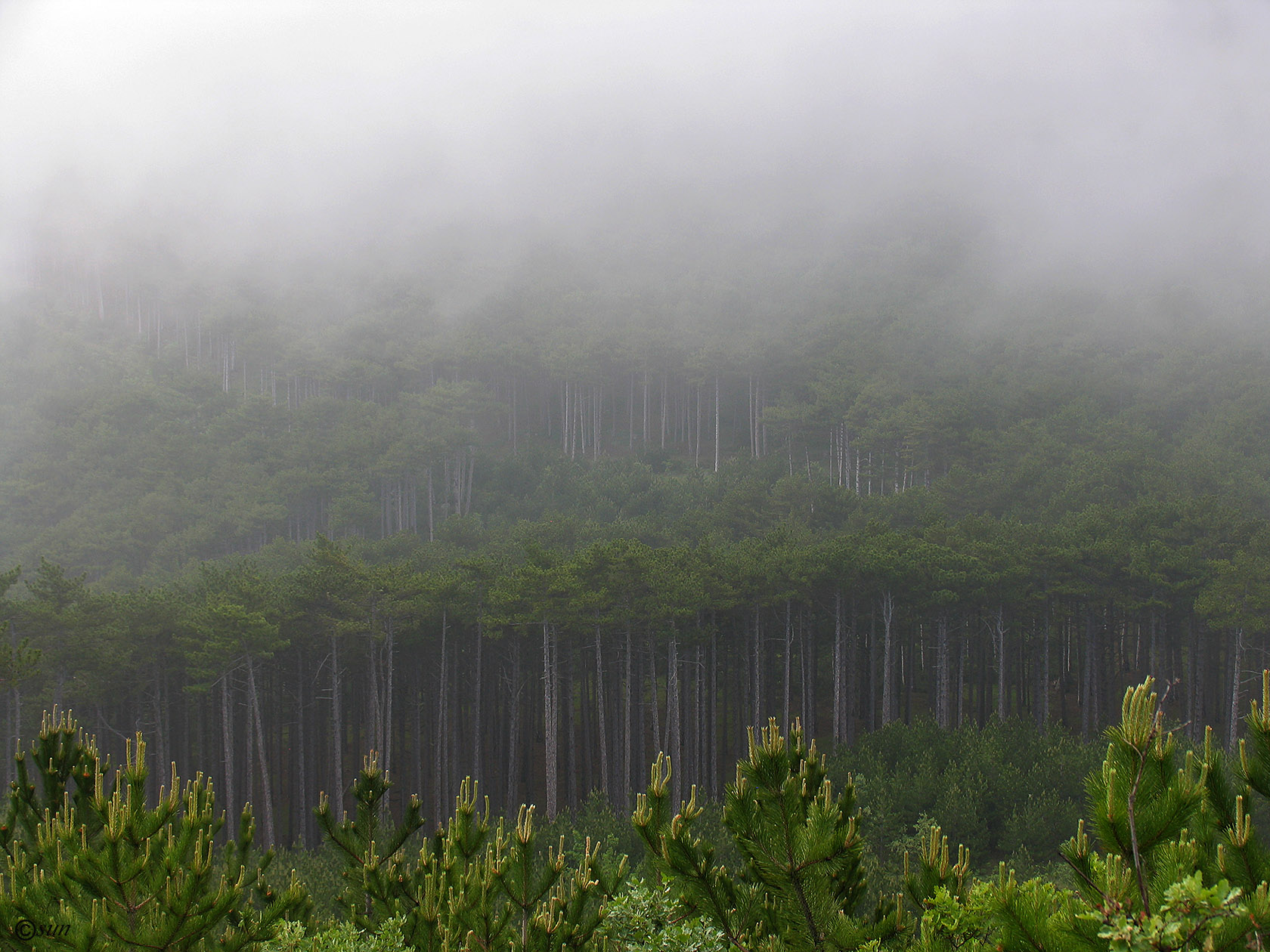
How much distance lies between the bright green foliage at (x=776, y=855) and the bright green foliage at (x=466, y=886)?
1062mm

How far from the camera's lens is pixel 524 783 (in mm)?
33938

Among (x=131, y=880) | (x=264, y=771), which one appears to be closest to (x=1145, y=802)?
(x=131, y=880)

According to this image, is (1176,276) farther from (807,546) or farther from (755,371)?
(807,546)

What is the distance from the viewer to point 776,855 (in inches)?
209

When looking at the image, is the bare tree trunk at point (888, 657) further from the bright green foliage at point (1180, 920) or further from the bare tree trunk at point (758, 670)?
the bright green foliage at point (1180, 920)

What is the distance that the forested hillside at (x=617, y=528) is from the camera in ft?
95.6

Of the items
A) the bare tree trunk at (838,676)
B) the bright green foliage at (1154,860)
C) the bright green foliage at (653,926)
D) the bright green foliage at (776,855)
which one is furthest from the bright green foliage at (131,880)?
the bare tree trunk at (838,676)

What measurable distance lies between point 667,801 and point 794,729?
3.38 feet

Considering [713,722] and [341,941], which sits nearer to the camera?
[341,941]

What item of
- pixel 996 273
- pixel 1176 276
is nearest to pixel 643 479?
pixel 996 273

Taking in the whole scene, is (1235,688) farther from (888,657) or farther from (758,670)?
(758,670)

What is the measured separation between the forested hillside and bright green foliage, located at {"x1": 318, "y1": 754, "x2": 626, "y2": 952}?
460cm

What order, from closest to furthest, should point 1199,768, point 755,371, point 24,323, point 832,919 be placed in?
point 1199,768, point 832,919, point 755,371, point 24,323

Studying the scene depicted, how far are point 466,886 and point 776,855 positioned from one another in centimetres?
282
